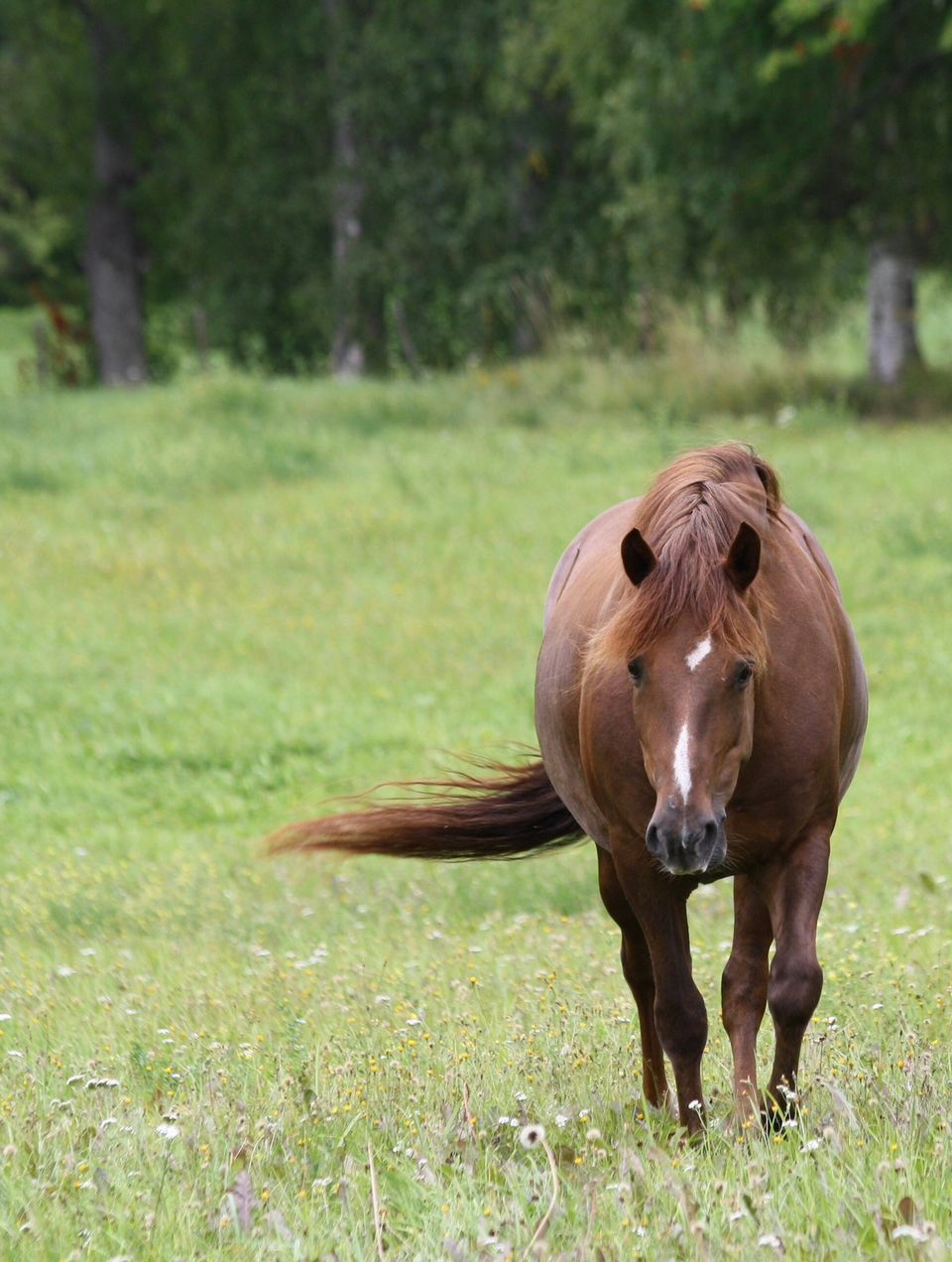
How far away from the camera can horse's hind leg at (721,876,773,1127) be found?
473 cm

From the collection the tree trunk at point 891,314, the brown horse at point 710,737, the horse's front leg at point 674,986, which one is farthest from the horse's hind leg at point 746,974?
the tree trunk at point 891,314

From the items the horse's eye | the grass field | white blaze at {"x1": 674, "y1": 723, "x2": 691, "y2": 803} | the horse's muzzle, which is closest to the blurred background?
the grass field

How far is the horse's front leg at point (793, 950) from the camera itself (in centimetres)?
428

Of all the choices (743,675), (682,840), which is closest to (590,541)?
(743,675)

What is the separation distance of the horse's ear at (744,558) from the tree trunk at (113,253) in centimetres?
2954

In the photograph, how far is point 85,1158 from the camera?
383 cm

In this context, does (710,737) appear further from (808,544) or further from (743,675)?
(808,544)

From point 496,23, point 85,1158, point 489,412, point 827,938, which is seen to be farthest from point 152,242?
point 85,1158

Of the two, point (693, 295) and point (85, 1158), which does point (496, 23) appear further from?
point (85, 1158)

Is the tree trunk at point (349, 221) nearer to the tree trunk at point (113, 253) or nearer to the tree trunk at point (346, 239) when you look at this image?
the tree trunk at point (346, 239)

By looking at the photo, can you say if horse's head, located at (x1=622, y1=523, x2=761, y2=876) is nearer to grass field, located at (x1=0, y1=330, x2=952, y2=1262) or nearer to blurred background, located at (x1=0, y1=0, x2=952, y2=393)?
grass field, located at (x1=0, y1=330, x2=952, y2=1262)

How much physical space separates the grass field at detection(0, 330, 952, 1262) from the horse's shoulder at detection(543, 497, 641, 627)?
4.46ft

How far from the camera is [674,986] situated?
4.52 m

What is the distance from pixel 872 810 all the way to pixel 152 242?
28.3 m
